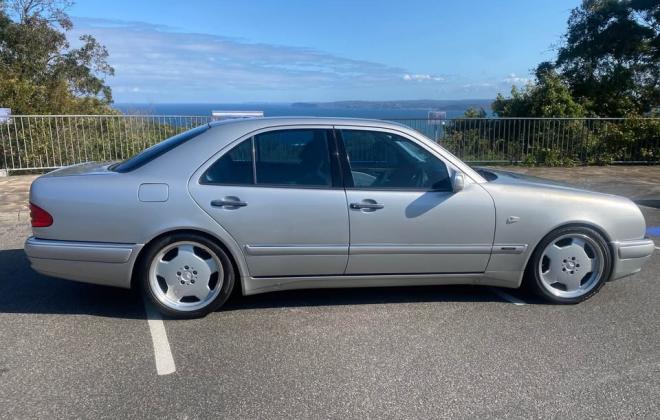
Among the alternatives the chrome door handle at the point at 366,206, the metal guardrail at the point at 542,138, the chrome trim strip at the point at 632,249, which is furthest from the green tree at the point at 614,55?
the chrome door handle at the point at 366,206

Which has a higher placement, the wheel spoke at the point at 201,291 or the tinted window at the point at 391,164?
the tinted window at the point at 391,164

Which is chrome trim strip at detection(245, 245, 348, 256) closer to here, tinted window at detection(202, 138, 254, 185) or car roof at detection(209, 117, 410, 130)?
tinted window at detection(202, 138, 254, 185)

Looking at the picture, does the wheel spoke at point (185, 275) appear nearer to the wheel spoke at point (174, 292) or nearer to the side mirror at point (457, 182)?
the wheel spoke at point (174, 292)

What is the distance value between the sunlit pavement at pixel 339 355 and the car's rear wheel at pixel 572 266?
14 cm

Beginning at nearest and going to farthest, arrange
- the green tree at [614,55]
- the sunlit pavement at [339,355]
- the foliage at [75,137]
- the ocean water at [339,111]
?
1. the sunlit pavement at [339,355]
2. the ocean water at [339,111]
3. the foliage at [75,137]
4. the green tree at [614,55]

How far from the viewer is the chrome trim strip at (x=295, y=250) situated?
14.0 ft

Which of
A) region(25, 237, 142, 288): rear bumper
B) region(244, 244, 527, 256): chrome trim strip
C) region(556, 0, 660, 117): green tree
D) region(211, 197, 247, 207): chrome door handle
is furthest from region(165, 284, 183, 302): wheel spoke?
region(556, 0, 660, 117): green tree

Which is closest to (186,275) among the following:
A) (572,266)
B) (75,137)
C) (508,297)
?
(508,297)

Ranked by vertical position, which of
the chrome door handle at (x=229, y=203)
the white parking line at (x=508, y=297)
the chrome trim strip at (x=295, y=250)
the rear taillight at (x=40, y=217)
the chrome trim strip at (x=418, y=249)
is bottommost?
the white parking line at (x=508, y=297)

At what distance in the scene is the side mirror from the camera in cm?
437

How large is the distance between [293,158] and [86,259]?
1681 millimetres

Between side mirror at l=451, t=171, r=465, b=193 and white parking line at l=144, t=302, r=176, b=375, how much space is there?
7.72ft

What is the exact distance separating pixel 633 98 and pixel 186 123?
14792 millimetres

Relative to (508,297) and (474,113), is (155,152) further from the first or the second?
(474,113)
